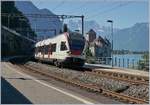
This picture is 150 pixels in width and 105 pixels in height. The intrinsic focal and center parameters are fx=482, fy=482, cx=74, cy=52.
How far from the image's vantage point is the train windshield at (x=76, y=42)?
38.9 m

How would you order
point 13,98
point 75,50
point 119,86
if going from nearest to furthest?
point 13,98 < point 119,86 < point 75,50

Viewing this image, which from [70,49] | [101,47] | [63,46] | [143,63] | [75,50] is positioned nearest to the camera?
[70,49]

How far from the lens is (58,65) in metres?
42.0

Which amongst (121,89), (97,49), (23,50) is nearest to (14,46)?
(23,50)

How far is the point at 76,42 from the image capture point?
39.2 m

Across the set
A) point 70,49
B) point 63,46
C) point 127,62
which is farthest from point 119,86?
point 127,62

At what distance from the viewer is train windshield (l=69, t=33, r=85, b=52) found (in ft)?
128

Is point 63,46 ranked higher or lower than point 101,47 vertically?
lower

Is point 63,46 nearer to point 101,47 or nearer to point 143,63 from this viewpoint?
point 143,63

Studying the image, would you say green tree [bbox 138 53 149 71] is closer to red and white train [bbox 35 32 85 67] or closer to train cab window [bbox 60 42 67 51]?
red and white train [bbox 35 32 85 67]

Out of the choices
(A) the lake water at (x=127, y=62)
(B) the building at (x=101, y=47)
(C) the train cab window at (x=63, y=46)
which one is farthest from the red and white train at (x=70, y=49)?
(B) the building at (x=101, y=47)

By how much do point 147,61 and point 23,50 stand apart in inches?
2603

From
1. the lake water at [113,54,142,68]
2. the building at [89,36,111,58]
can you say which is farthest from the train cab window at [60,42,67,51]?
the building at [89,36,111,58]

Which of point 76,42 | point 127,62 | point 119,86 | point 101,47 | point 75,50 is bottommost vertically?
point 119,86
